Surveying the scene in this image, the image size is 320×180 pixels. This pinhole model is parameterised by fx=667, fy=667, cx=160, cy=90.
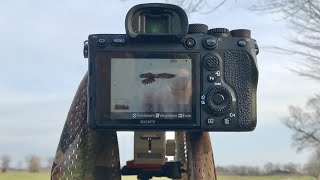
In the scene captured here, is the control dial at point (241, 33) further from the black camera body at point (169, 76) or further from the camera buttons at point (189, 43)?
the camera buttons at point (189, 43)

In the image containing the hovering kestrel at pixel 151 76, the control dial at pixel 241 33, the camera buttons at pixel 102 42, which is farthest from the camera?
the control dial at pixel 241 33

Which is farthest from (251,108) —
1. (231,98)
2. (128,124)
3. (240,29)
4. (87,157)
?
(87,157)

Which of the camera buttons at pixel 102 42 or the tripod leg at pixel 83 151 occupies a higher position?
the camera buttons at pixel 102 42

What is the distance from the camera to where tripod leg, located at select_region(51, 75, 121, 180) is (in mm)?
1786

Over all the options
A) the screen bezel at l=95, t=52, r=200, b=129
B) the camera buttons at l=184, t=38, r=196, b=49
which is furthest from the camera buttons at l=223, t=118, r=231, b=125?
the camera buttons at l=184, t=38, r=196, b=49

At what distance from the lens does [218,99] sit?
176cm

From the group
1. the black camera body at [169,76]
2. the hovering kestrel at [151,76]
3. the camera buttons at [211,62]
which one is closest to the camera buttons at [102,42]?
the black camera body at [169,76]

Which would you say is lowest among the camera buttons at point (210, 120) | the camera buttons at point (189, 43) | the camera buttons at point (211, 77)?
the camera buttons at point (210, 120)

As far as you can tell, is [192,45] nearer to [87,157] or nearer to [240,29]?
[240,29]

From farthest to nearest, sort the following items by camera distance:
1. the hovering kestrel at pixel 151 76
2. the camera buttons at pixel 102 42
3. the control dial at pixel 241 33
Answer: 1. the control dial at pixel 241 33
2. the camera buttons at pixel 102 42
3. the hovering kestrel at pixel 151 76

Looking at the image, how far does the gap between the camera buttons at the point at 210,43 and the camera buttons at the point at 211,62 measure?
3cm

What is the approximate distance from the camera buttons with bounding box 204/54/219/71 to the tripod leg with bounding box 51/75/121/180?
359 mm

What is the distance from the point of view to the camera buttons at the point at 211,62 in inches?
68.4

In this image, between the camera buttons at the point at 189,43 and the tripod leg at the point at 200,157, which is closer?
the camera buttons at the point at 189,43
